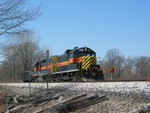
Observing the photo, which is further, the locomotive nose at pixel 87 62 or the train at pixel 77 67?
the locomotive nose at pixel 87 62

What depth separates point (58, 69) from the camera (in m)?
23.8

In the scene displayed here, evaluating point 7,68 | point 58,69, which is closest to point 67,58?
point 58,69

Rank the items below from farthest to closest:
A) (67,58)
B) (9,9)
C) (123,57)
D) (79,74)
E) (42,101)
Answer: (123,57)
(67,58)
(79,74)
(9,9)
(42,101)

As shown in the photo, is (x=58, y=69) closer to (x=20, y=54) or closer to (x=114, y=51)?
(x=20, y=54)

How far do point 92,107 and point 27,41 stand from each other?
39021 millimetres

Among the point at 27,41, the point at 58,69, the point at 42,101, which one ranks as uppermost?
the point at 27,41

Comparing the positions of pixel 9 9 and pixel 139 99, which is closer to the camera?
pixel 139 99

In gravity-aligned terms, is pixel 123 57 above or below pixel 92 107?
above

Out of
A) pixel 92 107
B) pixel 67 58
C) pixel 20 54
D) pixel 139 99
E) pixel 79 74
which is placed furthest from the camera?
pixel 20 54

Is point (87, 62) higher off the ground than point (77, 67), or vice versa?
point (87, 62)

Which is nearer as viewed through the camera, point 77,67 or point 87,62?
point 87,62

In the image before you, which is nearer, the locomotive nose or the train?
the train

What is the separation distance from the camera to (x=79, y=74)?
1934 cm

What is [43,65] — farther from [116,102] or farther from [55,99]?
[116,102]
